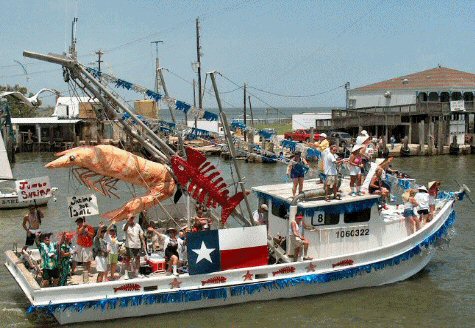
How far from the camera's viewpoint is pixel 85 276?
16781 millimetres

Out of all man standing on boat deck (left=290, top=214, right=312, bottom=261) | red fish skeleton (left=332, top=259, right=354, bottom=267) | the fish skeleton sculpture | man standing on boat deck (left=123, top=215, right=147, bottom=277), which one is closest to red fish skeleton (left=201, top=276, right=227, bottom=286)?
man standing on boat deck (left=123, top=215, right=147, bottom=277)

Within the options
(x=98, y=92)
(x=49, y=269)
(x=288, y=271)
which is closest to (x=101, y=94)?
(x=98, y=92)

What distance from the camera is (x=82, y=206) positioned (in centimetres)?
Result: 1764

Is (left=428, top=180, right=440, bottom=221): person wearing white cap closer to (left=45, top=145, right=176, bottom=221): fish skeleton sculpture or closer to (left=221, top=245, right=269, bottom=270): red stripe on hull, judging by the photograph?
(left=221, top=245, right=269, bottom=270): red stripe on hull

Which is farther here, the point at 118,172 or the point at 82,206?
the point at 118,172

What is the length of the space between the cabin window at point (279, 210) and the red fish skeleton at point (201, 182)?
167 cm

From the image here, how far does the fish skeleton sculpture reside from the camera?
1742cm

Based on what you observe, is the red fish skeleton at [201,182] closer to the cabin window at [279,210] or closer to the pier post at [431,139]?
the cabin window at [279,210]

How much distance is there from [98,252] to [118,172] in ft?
7.75

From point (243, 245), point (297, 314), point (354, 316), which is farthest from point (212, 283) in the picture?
point (354, 316)

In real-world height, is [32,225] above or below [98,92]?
below

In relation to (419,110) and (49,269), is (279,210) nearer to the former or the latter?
(49,269)

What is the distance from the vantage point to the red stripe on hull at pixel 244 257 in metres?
17.3

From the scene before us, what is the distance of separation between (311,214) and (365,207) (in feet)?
5.24
